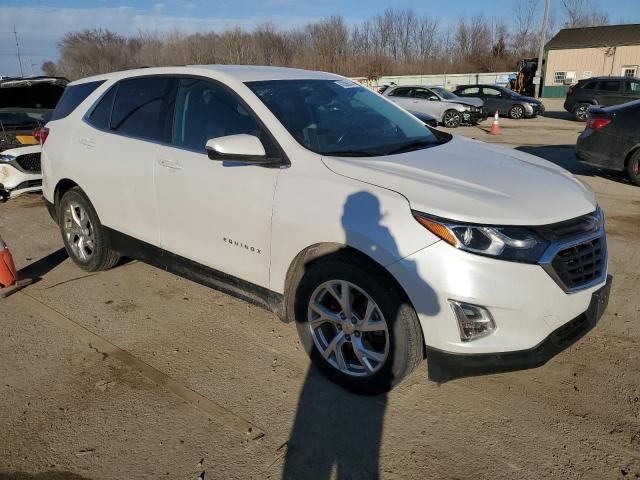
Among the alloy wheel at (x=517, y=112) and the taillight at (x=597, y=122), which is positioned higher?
the taillight at (x=597, y=122)

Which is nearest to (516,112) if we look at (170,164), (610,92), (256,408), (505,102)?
(505,102)

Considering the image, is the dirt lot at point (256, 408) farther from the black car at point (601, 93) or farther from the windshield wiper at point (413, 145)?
the black car at point (601, 93)

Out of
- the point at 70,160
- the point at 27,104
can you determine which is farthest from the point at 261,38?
the point at 70,160

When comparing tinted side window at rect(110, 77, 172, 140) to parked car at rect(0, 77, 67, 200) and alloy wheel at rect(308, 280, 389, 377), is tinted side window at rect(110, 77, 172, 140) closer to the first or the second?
alloy wheel at rect(308, 280, 389, 377)

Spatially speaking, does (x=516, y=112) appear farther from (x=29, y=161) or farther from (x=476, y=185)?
(x=476, y=185)

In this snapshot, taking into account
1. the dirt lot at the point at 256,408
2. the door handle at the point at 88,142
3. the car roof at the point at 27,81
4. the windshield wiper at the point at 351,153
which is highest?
the car roof at the point at 27,81

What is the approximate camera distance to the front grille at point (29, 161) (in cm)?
760

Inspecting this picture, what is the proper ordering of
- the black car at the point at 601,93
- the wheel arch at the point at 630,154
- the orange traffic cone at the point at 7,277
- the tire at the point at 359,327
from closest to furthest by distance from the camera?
the tire at the point at 359,327, the orange traffic cone at the point at 7,277, the wheel arch at the point at 630,154, the black car at the point at 601,93

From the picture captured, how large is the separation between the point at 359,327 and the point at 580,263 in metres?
1.19

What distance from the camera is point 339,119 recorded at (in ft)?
11.6

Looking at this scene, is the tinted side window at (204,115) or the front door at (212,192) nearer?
the front door at (212,192)

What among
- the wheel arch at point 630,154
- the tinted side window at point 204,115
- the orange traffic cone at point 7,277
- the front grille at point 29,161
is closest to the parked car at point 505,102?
the wheel arch at point 630,154

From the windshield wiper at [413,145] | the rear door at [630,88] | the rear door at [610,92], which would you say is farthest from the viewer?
the rear door at [610,92]

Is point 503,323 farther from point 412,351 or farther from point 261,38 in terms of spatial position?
point 261,38
